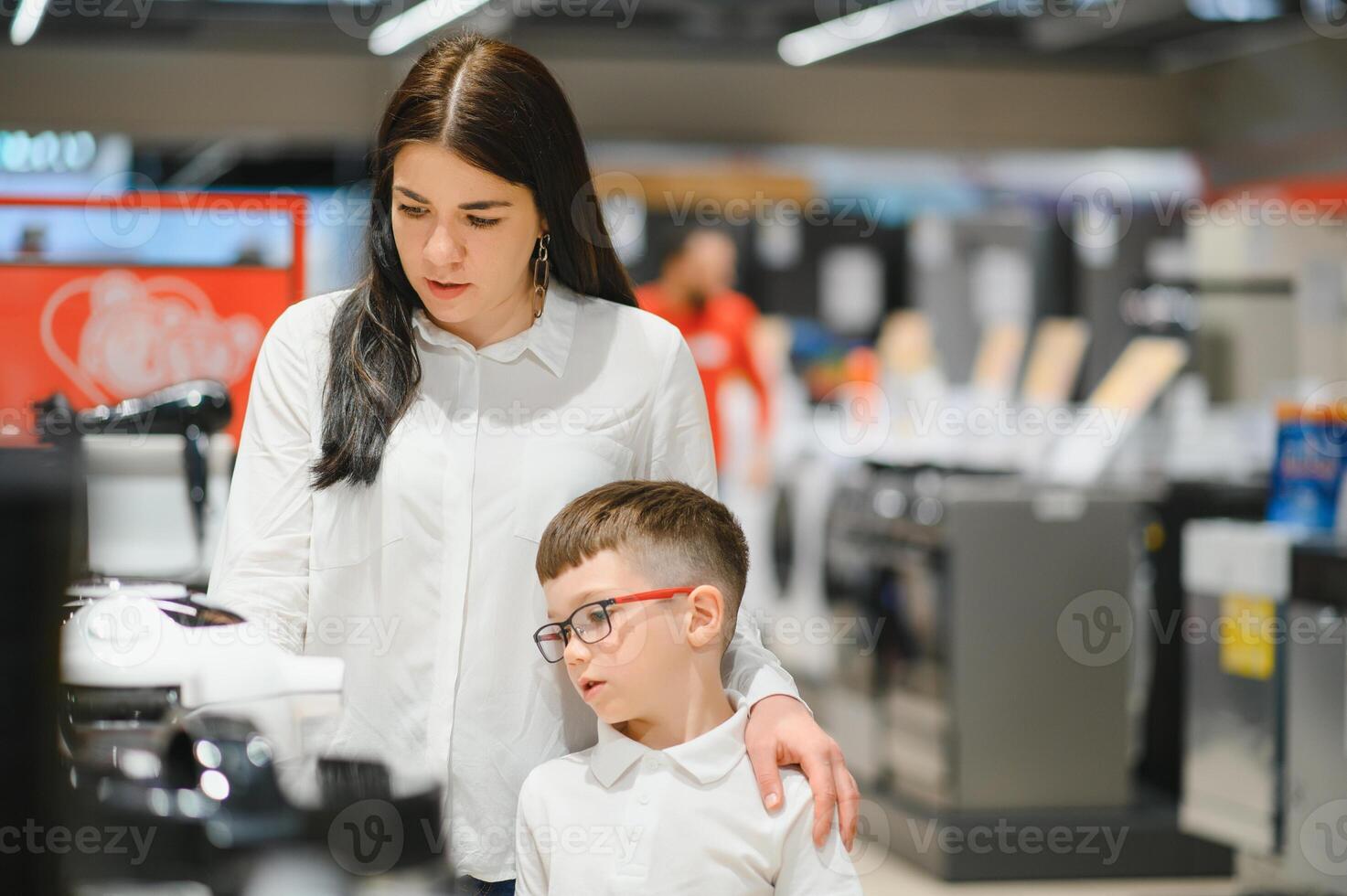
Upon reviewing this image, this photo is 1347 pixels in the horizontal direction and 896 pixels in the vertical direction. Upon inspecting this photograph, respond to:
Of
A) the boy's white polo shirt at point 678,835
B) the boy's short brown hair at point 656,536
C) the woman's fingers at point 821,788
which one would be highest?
the boy's short brown hair at point 656,536

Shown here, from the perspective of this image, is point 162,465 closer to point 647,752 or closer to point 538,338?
point 538,338

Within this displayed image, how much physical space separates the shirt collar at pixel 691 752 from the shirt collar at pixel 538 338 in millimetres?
410

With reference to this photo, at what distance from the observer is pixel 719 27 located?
7.62 metres

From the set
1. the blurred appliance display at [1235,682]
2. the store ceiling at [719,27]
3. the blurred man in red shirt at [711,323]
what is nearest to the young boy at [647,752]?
the blurred appliance display at [1235,682]

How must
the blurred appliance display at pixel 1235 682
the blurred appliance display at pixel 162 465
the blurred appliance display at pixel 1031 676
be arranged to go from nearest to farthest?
1. the blurred appliance display at pixel 162 465
2. the blurred appliance display at pixel 1235 682
3. the blurred appliance display at pixel 1031 676

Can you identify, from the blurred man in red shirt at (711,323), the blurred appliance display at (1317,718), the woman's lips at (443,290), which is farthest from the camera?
the blurred man in red shirt at (711,323)

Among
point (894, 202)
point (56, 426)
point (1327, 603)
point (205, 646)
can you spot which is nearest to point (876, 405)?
point (894, 202)

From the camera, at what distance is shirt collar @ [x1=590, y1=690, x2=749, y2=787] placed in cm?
146

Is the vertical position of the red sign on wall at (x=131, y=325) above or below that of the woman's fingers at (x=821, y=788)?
above

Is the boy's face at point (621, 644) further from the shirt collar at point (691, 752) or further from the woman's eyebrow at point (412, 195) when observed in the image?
the woman's eyebrow at point (412, 195)

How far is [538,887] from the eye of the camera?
56.7 inches

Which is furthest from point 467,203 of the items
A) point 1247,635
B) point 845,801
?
point 1247,635

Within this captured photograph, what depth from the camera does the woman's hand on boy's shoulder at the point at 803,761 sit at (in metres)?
1.39

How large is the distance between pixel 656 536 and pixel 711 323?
5636mm
